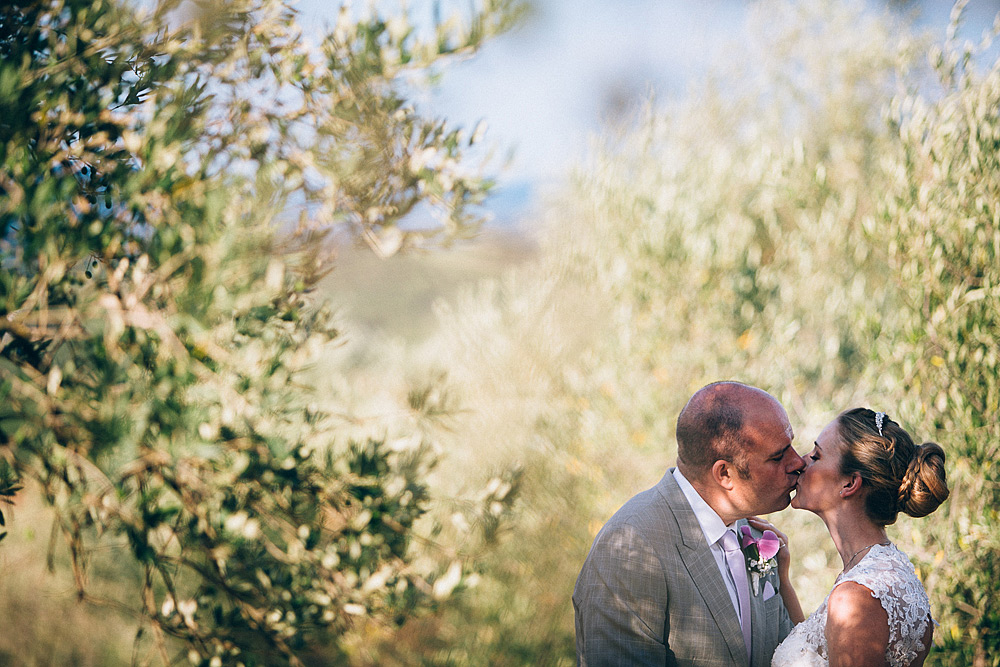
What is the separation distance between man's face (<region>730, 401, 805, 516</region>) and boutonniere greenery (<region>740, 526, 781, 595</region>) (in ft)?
0.76

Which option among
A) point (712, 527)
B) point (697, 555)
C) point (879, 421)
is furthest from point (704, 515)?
point (879, 421)

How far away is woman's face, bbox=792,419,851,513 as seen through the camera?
117 inches

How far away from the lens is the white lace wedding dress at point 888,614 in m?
2.62

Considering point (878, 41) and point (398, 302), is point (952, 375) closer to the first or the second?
point (878, 41)

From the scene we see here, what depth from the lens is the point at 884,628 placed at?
2588 mm

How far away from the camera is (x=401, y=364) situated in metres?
11.0

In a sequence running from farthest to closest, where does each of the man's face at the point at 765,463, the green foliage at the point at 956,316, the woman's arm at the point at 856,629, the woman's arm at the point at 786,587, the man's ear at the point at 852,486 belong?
the green foliage at the point at 956,316, the woman's arm at the point at 786,587, the man's ear at the point at 852,486, the man's face at the point at 765,463, the woman's arm at the point at 856,629

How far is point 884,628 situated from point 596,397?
597 cm

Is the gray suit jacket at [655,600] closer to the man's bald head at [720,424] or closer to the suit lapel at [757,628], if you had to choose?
the suit lapel at [757,628]

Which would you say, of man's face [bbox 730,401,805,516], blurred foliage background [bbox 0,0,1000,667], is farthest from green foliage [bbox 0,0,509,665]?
man's face [bbox 730,401,805,516]

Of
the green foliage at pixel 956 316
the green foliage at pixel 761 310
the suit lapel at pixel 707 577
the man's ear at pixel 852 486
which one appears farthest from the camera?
the green foliage at pixel 761 310

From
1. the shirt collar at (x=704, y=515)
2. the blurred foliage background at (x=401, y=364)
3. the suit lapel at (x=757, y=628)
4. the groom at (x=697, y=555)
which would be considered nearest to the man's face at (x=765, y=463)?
the groom at (x=697, y=555)

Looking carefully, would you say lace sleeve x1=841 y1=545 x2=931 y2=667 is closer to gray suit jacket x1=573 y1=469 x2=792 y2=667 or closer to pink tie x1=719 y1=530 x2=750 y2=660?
pink tie x1=719 y1=530 x2=750 y2=660

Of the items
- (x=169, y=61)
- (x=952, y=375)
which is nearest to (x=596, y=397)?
(x=952, y=375)
